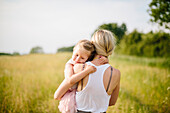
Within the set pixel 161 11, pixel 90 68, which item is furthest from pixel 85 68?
pixel 161 11

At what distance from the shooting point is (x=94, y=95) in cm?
145

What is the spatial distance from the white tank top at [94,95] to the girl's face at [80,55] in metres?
0.17

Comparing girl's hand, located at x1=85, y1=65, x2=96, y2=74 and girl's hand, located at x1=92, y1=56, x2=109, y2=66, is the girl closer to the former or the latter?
girl's hand, located at x1=92, y1=56, x2=109, y2=66

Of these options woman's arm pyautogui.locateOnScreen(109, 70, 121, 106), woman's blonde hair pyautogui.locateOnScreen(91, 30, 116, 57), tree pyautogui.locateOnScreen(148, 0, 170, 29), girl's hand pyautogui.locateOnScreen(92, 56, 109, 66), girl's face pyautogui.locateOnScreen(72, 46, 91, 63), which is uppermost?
tree pyautogui.locateOnScreen(148, 0, 170, 29)

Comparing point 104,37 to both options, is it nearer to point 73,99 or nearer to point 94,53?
point 94,53

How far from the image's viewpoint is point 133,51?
21.9 meters

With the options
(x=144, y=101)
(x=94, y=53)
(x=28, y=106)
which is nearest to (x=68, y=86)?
(x=94, y=53)

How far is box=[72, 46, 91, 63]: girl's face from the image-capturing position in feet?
5.08

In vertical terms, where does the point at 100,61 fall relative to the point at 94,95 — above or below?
above

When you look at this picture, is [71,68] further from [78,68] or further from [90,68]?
[90,68]

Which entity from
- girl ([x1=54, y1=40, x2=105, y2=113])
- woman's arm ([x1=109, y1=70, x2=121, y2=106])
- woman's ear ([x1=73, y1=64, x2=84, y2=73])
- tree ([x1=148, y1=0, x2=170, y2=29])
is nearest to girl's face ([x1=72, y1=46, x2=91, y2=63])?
girl ([x1=54, y1=40, x2=105, y2=113])

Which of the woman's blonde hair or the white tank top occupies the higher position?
the woman's blonde hair

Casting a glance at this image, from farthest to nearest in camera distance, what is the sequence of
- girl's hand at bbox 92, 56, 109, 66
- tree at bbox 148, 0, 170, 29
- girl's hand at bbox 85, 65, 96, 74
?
tree at bbox 148, 0, 170, 29
girl's hand at bbox 92, 56, 109, 66
girl's hand at bbox 85, 65, 96, 74

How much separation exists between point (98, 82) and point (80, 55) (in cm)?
39
